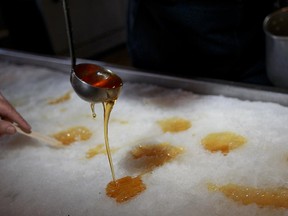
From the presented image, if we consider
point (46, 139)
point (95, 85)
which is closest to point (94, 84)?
point (95, 85)

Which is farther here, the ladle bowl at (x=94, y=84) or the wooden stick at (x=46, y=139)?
the wooden stick at (x=46, y=139)

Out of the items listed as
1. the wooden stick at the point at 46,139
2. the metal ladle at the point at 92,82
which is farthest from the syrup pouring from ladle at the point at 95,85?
the wooden stick at the point at 46,139

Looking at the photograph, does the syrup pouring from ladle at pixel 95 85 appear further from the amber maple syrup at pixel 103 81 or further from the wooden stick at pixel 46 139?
the wooden stick at pixel 46 139

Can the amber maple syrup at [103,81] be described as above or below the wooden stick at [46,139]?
above

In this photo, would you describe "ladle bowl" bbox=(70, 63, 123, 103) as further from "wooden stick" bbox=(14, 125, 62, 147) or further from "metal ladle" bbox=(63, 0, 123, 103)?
"wooden stick" bbox=(14, 125, 62, 147)

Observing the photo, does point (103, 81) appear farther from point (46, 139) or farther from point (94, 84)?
point (46, 139)

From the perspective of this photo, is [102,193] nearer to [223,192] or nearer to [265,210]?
[223,192]

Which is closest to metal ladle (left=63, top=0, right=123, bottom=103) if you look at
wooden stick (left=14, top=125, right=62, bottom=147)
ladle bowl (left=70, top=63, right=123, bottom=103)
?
ladle bowl (left=70, top=63, right=123, bottom=103)

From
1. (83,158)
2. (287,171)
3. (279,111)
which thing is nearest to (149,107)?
(83,158)
